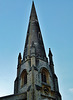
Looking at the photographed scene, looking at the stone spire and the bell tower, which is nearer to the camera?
the bell tower

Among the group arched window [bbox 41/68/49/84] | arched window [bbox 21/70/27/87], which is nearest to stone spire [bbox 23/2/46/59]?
arched window [bbox 41/68/49/84]

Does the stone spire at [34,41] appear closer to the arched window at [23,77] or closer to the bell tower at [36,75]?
the bell tower at [36,75]

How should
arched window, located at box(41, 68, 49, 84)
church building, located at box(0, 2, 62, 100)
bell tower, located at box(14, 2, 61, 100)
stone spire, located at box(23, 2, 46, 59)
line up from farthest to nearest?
stone spire, located at box(23, 2, 46, 59), arched window, located at box(41, 68, 49, 84), bell tower, located at box(14, 2, 61, 100), church building, located at box(0, 2, 62, 100)

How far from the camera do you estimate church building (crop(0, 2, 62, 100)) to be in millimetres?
20500

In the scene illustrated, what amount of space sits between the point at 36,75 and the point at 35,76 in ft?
1.03

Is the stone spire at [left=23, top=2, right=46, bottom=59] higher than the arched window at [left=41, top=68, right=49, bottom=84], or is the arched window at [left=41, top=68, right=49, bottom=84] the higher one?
the stone spire at [left=23, top=2, right=46, bottom=59]

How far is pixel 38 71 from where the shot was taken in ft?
77.7

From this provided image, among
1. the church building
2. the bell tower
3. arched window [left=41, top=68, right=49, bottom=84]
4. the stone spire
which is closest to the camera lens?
the church building

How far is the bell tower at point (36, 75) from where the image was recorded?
68.7 ft

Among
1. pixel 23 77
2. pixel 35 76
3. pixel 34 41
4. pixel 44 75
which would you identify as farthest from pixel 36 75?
pixel 34 41

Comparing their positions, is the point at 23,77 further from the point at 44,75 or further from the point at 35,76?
the point at 35,76

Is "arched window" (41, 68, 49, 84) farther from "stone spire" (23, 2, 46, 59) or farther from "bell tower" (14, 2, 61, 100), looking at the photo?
"stone spire" (23, 2, 46, 59)

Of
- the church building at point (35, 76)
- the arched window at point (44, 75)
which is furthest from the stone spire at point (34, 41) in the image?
the arched window at point (44, 75)

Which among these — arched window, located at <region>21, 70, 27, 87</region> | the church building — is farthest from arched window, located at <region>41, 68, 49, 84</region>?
arched window, located at <region>21, 70, 27, 87</region>
